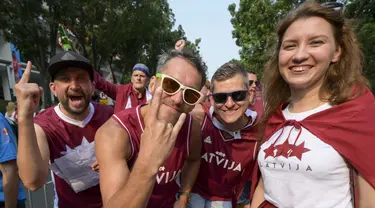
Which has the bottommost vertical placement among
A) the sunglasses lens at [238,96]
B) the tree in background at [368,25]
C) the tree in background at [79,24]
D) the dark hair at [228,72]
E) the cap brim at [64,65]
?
the sunglasses lens at [238,96]

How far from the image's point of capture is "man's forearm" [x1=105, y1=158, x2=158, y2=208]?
5.16 feet

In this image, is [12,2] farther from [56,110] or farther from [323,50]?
[323,50]

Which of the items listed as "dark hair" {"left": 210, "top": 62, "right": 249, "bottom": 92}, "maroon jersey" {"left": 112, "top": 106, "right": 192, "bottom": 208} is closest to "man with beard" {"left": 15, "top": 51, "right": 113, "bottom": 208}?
"maroon jersey" {"left": 112, "top": 106, "right": 192, "bottom": 208}

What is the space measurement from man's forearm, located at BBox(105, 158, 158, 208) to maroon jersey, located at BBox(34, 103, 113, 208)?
1.26 m

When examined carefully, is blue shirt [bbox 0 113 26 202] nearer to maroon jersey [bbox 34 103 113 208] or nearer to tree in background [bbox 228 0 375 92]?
maroon jersey [bbox 34 103 113 208]

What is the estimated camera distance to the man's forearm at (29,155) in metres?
2.11

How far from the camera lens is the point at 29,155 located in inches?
84.1

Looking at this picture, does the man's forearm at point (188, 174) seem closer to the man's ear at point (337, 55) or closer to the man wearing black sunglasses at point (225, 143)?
the man wearing black sunglasses at point (225, 143)

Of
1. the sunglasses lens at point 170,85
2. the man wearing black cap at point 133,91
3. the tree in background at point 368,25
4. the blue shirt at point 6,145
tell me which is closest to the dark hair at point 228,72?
the sunglasses lens at point 170,85

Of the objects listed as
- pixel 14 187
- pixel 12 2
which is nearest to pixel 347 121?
pixel 14 187

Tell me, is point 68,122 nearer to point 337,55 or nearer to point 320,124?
point 320,124

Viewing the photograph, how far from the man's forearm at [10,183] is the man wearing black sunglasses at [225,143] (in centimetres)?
165

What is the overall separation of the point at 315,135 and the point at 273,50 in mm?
804

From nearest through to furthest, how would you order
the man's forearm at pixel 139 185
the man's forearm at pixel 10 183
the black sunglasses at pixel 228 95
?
the man's forearm at pixel 139 185, the man's forearm at pixel 10 183, the black sunglasses at pixel 228 95
